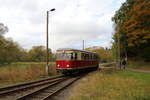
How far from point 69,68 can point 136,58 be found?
26.6 metres

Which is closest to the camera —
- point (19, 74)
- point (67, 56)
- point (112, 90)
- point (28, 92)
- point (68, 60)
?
point (28, 92)

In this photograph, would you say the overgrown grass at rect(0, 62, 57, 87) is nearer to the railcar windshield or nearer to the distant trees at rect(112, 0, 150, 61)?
the railcar windshield

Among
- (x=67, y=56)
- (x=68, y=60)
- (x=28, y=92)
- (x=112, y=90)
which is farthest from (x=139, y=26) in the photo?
(x=28, y=92)

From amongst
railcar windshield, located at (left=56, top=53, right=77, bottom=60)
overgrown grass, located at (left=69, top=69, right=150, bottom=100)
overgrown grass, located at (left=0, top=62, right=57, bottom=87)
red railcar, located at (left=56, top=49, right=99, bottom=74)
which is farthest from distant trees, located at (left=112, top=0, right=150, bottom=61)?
overgrown grass, located at (left=69, top=69, right=150, bottom=100)

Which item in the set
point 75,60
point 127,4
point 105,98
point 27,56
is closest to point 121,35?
point 127,4

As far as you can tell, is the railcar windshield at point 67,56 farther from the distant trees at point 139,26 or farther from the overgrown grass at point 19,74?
the distant trees at point 139,26

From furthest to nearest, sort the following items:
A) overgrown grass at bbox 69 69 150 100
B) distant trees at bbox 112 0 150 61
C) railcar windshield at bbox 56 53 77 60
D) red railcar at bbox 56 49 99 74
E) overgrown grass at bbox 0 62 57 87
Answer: distant trees at bbox 112 0 150 61, railcar windshield at bbox 56 53 77 60, red railcar at bbox 56 49 99 74, overgrown grass at bbox 0 62 57 87, overgrown grass at bbox 69 69 150 100

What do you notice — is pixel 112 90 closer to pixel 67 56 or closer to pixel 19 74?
pixel 19 74

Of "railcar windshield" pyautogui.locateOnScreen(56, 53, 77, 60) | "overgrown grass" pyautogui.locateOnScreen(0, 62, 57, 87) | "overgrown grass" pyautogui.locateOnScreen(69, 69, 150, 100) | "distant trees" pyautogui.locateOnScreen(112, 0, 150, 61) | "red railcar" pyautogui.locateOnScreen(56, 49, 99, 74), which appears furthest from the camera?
"distant trees" pyautogui.locateOnScreen(112, 0, 150, 61)

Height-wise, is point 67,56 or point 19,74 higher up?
point 67,56

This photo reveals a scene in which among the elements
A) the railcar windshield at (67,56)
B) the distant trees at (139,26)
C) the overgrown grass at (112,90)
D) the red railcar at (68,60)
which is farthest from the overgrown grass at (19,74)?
the distant trees at (139,26)

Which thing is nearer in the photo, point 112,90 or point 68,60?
point 112,90

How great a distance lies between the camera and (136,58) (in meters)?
45.2

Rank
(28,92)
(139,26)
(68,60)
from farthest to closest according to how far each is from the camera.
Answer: (139,26), (68,60), (28,92)
